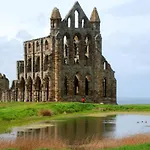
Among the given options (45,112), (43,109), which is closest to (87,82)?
(43,109)

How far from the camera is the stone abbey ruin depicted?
261 ft

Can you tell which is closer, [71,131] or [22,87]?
[71,131]

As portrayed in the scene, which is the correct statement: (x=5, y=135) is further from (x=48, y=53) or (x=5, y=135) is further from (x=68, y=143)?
(x=48, y=53)

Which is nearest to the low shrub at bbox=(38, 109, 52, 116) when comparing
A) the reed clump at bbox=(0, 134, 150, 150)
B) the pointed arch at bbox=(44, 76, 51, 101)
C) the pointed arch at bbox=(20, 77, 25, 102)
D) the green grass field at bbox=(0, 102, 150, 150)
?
the green grass field at bbox=(0, 102, 150, 150)

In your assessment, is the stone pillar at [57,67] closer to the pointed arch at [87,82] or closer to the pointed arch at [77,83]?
the pointed arch at [77,83]

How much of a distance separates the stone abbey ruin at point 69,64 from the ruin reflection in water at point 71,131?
3333 cm

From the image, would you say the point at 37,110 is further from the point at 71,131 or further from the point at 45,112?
the point at 71,131

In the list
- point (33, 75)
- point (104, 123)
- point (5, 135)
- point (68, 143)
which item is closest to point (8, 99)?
point (33, 75)

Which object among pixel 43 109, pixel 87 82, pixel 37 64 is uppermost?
pixel 37 64

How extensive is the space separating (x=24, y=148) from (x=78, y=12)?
190 ft

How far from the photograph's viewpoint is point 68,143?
1235 inches

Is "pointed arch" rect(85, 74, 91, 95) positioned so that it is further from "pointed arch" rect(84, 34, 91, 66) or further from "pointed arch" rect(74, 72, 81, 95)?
"pointed arch" rect(84, 34, 91, 66)

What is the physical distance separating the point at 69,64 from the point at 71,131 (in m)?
42.4

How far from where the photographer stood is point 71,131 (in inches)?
1545
